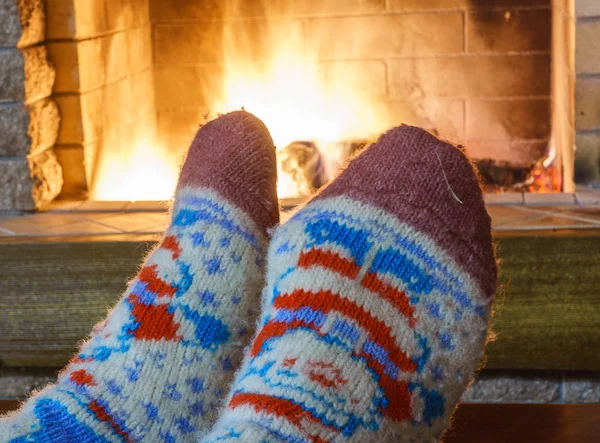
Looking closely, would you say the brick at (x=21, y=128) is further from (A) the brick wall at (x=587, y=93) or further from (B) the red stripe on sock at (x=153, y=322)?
(A) the brick wall at (x=587, y=93)

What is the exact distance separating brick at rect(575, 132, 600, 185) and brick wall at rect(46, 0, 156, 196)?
2.77ft

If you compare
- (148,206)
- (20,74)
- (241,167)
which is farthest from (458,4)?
(241,167)

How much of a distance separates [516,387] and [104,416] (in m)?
0.75

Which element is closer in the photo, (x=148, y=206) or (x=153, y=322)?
(x=153, y=322)

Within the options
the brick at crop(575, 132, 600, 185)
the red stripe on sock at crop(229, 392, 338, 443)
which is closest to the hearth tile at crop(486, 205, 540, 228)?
the brick at crop(575, 132, 600, 185)

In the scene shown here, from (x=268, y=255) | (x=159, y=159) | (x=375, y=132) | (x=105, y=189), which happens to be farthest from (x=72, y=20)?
(x=268, y=255)

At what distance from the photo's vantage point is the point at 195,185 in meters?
0.98

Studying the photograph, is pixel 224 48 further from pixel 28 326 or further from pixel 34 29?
pixel 28 326

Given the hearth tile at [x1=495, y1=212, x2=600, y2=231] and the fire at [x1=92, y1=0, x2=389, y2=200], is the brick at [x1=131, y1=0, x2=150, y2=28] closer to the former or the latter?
the fire at [x1=92, y1=0, x2=389, y2=200]

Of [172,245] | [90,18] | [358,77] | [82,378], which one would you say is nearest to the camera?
[82,378]

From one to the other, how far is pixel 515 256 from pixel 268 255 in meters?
0.48

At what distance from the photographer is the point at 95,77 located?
1666mm

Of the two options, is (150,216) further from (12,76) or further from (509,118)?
(509,118)

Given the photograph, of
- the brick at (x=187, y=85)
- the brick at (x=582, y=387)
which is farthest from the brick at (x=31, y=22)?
the brick at (x=582, y=387)
